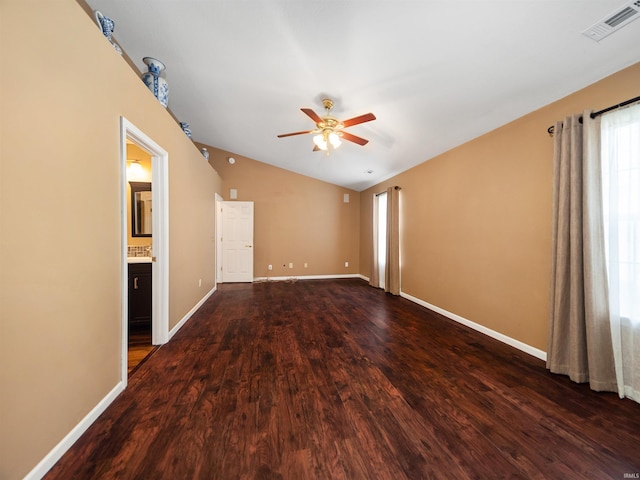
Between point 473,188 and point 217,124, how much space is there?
4208 millimetres

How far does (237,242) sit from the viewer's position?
594 centimetres

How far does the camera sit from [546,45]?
178 centimetres

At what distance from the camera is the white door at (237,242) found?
232 inches

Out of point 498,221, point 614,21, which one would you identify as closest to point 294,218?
point 498,221

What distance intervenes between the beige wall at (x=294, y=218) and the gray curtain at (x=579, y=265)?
4.82 meters

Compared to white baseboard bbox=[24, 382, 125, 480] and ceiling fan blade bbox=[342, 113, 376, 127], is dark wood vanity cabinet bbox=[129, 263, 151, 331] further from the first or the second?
ceiling fan blade bbox=[342, 113, 376, 127]

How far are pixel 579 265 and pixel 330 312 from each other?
2812 mm

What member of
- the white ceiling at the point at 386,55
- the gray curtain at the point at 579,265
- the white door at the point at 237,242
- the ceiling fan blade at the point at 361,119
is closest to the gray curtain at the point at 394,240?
the white ceiling at the point at 386,55

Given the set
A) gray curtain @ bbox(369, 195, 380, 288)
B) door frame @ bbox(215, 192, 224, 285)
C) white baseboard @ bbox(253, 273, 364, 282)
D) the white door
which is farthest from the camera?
white baseboard @ bbox(253, 273, 364, 282)

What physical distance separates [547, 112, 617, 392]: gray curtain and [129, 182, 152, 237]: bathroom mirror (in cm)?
472

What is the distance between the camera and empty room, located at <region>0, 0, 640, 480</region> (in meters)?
1.22

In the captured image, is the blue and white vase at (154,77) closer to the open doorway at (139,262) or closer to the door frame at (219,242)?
the open doorway at (139,262)

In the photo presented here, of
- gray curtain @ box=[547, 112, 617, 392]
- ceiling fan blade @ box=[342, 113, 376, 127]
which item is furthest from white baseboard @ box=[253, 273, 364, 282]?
A: gray curtain @ box=[547, 112, 617, 392]

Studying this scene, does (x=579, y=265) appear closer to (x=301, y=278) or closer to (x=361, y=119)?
(x=361, y=119)
